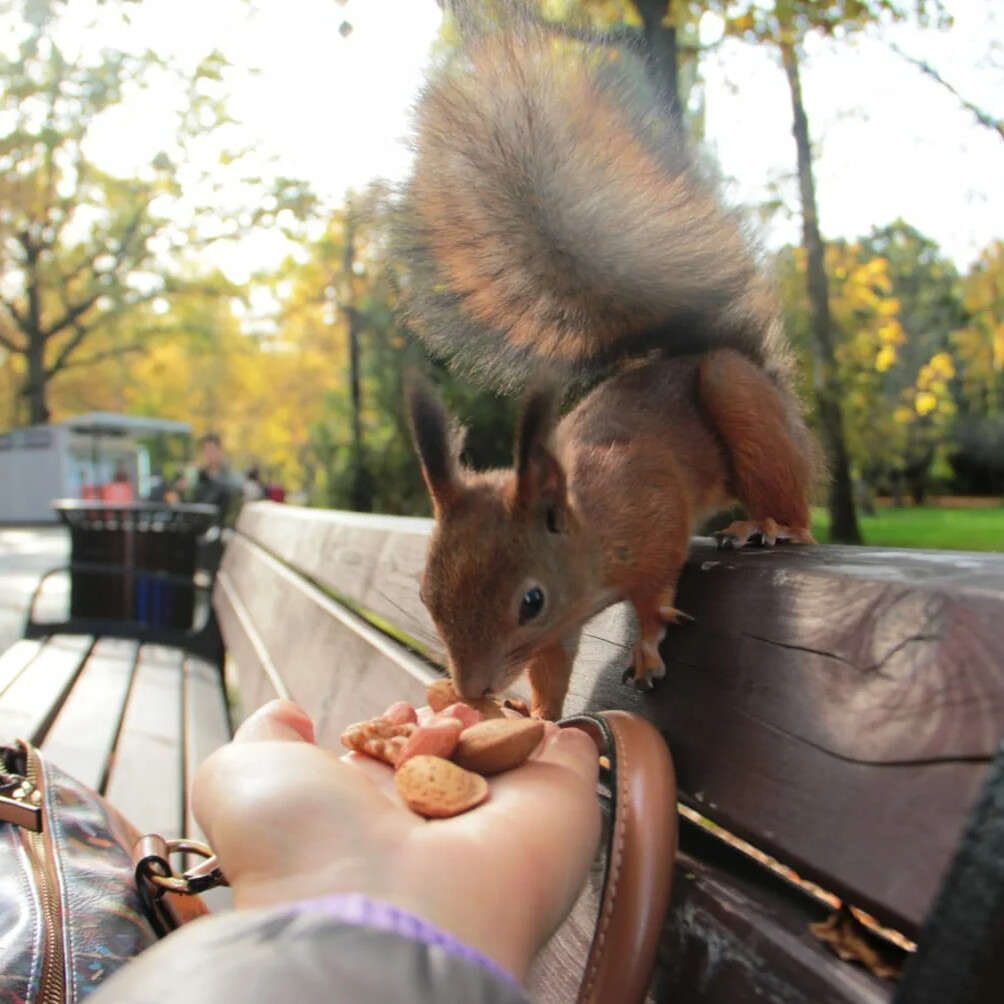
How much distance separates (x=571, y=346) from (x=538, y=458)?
0.50 metres

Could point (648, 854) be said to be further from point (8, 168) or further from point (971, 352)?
point (8, 168)

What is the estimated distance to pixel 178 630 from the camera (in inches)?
168

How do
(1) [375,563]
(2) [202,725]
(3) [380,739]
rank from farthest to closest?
(2) [202,725] < (1) [375,563] < (3) [380,739]

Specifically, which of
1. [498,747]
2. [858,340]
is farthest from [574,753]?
[858,340]

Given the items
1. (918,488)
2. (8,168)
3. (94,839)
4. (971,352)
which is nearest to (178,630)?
(94,839)

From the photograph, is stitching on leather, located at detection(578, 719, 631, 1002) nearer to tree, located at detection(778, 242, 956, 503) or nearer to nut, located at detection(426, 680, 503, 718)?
nut, located at detection(426, 680, 503, 718)

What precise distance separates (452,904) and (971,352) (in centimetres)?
1077

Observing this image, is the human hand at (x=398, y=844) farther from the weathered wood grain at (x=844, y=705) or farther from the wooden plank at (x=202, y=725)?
the wooden plank at (x=202, y=725)

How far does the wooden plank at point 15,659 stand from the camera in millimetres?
2782

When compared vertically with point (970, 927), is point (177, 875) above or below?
below

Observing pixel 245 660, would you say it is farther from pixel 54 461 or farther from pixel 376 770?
pixel 54 461

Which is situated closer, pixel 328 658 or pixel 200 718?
pixel 328 658

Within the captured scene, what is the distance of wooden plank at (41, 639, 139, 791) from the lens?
2.11m

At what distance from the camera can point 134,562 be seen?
4.50 meters
